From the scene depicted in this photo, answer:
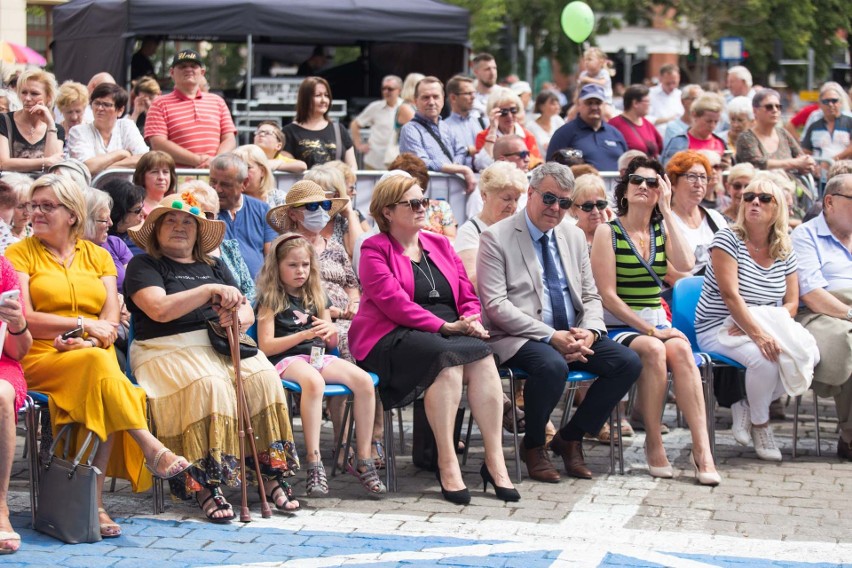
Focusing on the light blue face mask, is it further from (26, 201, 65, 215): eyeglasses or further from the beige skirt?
(26, 201, 65, 215): eyeglasses

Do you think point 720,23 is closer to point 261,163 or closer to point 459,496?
point 261,163

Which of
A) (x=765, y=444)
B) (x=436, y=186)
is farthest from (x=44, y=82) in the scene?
(x=765, y=444)

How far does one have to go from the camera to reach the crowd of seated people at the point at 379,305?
6.39m

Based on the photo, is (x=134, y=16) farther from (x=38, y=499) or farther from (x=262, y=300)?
(x=38, y=499)

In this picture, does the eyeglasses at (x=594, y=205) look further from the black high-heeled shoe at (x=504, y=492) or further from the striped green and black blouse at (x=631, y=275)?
the black high-heeled shoe at (x=504, y=492)

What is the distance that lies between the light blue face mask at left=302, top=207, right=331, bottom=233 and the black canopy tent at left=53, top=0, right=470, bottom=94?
827 centimetres

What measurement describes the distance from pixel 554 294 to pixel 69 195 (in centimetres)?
271

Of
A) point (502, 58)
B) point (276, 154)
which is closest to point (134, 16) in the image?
point (276, 154)

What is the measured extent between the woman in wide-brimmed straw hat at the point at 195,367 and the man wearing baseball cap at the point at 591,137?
15.9ft

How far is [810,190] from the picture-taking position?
11828mm

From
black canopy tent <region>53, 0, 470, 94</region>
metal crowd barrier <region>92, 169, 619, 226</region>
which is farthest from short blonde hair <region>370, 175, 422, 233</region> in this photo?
black canopy tent <region>53, 0, 470, 94</region>

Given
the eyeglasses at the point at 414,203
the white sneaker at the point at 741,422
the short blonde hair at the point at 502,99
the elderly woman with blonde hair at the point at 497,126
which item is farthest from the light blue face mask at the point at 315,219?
the short blonde hair at the point at 502,99

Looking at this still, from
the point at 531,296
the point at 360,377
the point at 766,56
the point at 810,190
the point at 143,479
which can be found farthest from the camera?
the point at 766,56

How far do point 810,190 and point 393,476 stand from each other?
20.4ft
